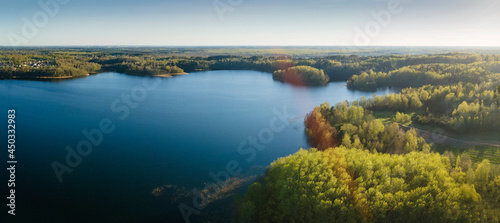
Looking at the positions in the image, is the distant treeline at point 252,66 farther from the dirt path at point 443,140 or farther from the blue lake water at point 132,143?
the dirt path at point 443,140

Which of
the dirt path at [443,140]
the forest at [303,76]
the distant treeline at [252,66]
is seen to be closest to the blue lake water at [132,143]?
the dirt path at [443,140]

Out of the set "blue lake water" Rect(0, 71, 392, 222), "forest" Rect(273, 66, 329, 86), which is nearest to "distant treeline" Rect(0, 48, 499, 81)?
"forest" Rect(273, 66, 329, 86)

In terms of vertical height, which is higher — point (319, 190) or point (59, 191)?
point (319, 190)

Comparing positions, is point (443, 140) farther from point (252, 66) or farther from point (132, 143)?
point (252, 66)

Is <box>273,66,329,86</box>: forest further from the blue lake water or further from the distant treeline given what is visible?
the blue lake water

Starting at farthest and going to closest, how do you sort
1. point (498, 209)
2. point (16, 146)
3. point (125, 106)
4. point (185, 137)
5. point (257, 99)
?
point (257, 99) < point (125, 106) < point (185, 137) < point (16, 146) < point (498, 209)

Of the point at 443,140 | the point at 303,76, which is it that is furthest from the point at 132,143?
the point at 303,76

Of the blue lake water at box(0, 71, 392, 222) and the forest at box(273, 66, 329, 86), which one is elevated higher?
the forest at box(273, 66, 329, 86)

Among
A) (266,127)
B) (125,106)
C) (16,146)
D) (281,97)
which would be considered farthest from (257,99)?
(16,146)

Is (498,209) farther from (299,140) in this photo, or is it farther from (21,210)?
(21,210)
